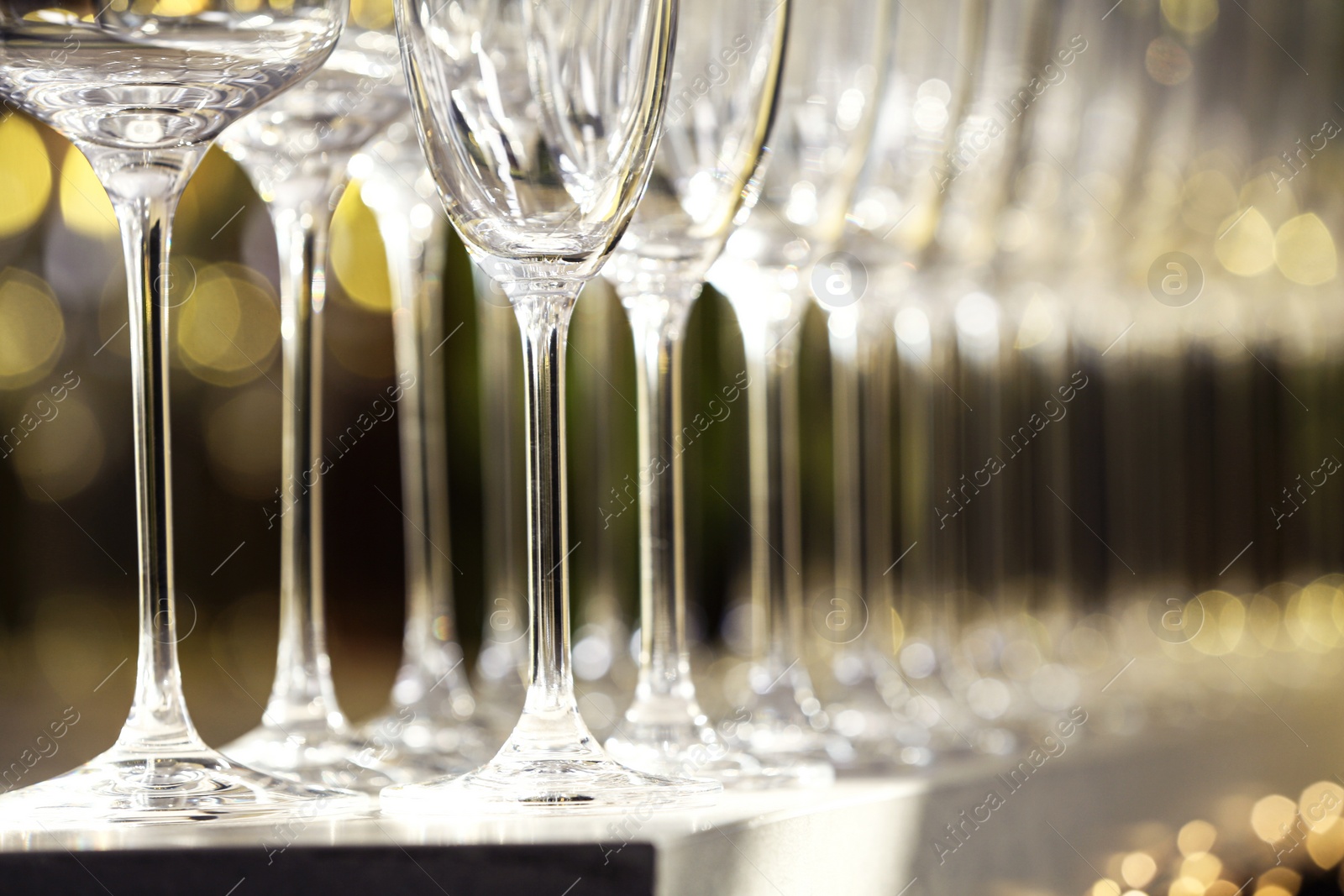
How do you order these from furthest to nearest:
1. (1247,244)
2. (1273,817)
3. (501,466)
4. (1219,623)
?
1. (1219,623)
2. (1247,244)
3. (501,466)
4. (1273,817)

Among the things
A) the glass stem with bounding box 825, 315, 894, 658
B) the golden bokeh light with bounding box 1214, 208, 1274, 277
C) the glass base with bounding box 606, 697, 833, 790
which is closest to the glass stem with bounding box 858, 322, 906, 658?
the glass stem with bounding box 825, 315, 894, 658

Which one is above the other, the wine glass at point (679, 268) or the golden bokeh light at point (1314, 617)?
the wine glass at point (679, 268)

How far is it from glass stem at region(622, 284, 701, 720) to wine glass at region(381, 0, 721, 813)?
88 mm

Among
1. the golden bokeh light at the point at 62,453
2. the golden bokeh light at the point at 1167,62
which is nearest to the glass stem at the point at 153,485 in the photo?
the golden bokeh light at the point at 1167,62

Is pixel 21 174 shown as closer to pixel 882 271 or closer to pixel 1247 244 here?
pixel 1247 244

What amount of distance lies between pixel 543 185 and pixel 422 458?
0.99 ft

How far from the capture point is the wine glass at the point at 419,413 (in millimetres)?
636

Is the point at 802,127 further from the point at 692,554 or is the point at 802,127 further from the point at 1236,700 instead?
the point at 692,554

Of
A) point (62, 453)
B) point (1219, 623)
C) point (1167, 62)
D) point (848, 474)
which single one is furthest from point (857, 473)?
point (62, 453)

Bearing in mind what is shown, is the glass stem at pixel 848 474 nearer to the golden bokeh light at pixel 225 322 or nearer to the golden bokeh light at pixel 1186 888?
the golden bokeh light at pixel 1186 888

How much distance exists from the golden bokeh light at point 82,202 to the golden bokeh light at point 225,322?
0.35ft

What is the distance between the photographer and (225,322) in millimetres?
1956

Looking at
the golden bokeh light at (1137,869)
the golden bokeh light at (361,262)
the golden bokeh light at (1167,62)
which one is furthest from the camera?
the golden bokeh light at (361,262)

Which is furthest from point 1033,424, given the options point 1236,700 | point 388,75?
point 388,75
